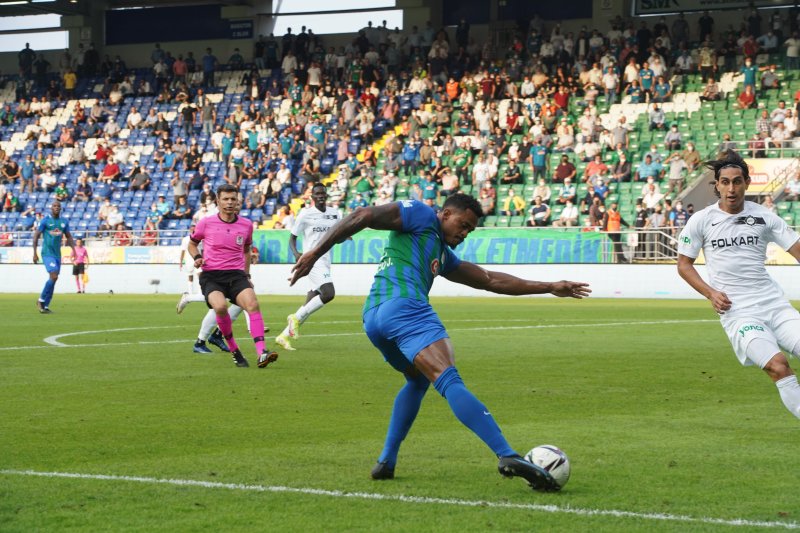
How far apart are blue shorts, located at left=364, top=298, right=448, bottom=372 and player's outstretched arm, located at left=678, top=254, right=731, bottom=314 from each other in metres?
2.28

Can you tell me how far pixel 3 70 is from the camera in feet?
188

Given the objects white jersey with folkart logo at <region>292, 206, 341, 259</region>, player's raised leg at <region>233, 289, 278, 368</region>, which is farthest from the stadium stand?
player's raised leg at <region>233, 289, 278, 368</region>

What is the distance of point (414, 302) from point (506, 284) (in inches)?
34.9

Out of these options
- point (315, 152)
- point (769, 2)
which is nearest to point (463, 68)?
point (315, 152)

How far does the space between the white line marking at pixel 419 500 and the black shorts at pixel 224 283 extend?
301 inches

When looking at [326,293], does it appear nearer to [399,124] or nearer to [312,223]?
[312,223]

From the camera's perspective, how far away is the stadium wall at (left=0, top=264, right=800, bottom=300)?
32.2 m

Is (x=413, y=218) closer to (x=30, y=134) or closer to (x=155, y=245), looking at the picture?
(x=155, y=245)

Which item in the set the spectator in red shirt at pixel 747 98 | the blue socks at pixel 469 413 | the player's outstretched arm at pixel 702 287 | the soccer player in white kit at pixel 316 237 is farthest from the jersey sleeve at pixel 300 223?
the spectator in red shirt at pixel 747 98

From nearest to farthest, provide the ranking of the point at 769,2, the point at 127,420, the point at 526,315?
the point at 127,420 < the point at 526,315 < the point at 769,2

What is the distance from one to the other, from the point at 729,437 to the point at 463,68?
36058 millimetres

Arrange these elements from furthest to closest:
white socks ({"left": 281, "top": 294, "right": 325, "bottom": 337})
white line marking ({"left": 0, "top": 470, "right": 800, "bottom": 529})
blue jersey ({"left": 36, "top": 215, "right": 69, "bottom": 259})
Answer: blue jersey ({"left": 36, "top": 215, "right": 69, "bottom": 259}) < white socks ({"left": 281, "top": 294, "right": 325, "bottom": 337}) < white line marking ({"left": 0, "top": 470, "right": 800, "bottom": 529})

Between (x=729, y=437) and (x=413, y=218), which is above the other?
(x=413, y=218)

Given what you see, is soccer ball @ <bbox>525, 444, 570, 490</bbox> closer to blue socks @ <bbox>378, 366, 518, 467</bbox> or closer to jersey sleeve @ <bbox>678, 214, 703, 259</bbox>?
blue socks @ <bbox>378, 366, 518, 467</bbox>
